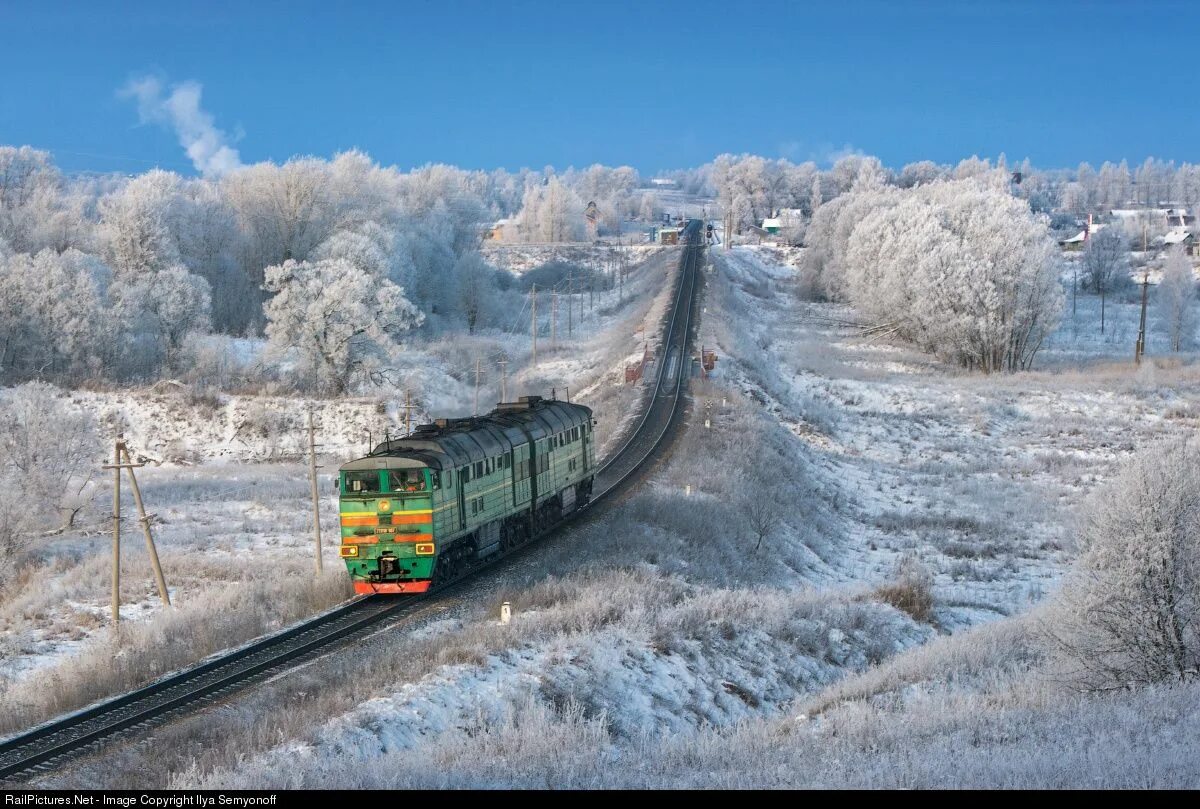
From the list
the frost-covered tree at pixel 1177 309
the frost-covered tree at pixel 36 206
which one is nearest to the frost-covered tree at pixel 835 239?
the frost-covered tree at pixel 1177 309

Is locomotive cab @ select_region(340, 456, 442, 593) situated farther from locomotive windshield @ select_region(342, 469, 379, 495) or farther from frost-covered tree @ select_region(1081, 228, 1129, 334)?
frost-covered tree @ select_region(1081, 228, 1129, 334)

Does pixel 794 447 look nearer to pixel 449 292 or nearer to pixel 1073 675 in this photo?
pixel 1073 675

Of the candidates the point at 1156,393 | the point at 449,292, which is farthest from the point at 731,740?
the point at 449,292

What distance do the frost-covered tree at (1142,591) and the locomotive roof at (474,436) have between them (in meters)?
13.9

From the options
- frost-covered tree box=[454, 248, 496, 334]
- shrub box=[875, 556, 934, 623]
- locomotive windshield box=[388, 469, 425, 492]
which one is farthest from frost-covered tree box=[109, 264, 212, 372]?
shrub box=[875, 556, 934, 623]

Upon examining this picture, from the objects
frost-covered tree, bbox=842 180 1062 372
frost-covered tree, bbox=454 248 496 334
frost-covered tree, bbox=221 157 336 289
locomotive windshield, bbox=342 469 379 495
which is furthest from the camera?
frost-covered tree, bbox=454 248 496 334

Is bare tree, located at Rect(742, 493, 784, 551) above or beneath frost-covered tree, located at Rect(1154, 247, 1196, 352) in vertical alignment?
beneath

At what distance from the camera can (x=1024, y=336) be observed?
88.3 m

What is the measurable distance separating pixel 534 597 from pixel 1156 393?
197 ft

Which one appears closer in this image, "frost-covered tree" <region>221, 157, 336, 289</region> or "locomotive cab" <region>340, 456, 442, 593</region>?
"locomotive cab" <region>340, 456, 442, 593</region>

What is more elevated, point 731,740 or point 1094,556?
point 1094,556

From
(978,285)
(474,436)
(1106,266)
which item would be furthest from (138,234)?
(1106,266)

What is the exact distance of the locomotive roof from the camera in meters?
26.2

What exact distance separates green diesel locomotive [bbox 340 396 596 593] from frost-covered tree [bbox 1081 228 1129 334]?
122385 millimetres
